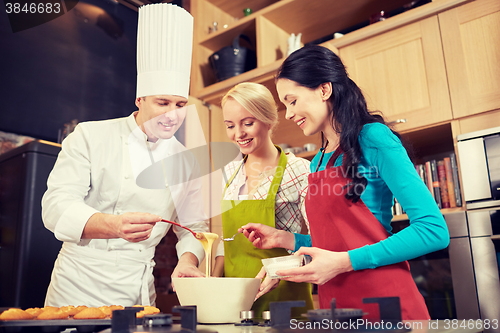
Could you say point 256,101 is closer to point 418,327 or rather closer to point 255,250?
point 255,250

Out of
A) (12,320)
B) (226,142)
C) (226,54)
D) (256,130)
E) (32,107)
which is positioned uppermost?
(226,54)

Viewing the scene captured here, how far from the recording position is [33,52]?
2.02 meters

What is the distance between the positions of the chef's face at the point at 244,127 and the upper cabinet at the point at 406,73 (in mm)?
801

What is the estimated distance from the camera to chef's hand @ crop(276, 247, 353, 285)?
859 millimetres

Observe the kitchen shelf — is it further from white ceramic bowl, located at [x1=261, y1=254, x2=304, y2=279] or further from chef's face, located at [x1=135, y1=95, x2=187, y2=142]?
white ceramic bowl, located at [x1=261, y1=254, x2=304, y2=279]

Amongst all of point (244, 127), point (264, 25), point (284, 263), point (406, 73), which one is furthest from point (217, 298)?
point (264, 25)

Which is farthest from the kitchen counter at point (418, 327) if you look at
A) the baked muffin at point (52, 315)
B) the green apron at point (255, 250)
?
the green apron at point (255, 250)

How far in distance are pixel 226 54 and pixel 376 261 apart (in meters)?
1.90

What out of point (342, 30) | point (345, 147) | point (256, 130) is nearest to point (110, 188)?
point (256, 130)

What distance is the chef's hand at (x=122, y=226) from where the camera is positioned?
42.8 inches

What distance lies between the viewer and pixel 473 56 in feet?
5.74

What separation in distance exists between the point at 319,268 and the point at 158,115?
90 centimetres

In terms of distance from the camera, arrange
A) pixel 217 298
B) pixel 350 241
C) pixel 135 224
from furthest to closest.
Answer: pixel 135 224 < pixel 350 241 < pixel 217 298

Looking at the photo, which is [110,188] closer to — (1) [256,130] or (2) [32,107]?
(1) [256,130]
